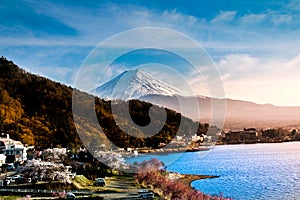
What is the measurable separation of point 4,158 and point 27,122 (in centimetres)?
592

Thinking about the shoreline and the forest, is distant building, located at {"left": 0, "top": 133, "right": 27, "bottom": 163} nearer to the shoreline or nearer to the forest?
the forest

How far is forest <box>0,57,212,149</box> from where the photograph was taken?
64.7 feet

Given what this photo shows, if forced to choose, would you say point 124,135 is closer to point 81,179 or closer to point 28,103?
point 28,103

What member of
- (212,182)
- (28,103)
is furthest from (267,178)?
(28,103)

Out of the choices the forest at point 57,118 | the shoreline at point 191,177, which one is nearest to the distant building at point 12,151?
the forest at point 57,118

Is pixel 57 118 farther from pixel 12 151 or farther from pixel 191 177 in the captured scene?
pixel 191 177

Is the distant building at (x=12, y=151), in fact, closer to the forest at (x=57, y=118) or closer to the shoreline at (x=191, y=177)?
the forest at (x=57, y=118)

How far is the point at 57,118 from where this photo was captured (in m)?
22.6

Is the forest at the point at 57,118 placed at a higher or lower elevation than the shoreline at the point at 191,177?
higher

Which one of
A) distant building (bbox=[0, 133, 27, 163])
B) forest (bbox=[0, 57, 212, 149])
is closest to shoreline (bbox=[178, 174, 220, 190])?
forest (bbox=[0, 57, 212, 149])

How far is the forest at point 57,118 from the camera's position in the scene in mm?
19734

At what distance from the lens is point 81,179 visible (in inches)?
424

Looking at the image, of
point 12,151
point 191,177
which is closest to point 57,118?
point 12,151

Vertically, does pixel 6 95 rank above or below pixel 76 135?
above
